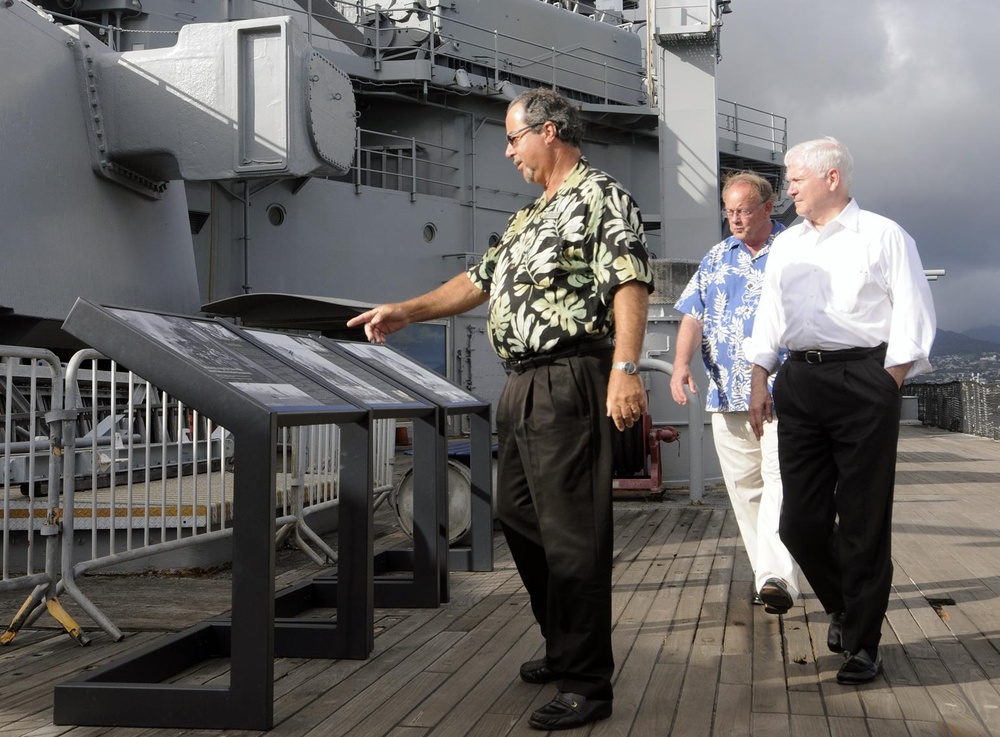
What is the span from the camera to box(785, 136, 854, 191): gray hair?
366 centimetres

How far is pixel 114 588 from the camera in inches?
221

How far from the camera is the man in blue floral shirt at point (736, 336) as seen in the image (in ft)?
15.2

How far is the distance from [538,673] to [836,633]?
111 cm

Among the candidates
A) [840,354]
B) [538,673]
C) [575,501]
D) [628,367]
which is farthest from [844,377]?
[538,673]

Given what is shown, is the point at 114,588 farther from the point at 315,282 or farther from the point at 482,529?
the point at 315,282

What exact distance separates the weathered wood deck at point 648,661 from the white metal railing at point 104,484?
0.27 meters

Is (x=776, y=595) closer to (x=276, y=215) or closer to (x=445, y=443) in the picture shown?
(x=445, y=443)

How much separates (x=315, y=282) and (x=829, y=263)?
15.0 meters

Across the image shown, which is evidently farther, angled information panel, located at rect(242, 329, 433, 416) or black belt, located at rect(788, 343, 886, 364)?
angled information panel, located at rect(242, 329, 433, 416)

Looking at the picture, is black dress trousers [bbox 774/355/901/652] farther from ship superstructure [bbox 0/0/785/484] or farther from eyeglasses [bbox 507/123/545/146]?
ship superstructure [bbox 0/0/785/484]

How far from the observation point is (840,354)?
3.58m

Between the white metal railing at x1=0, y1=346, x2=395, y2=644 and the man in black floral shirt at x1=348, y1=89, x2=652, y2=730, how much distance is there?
0.92 metres

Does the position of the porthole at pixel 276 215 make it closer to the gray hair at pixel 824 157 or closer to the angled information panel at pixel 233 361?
the angled information panel at pixel 233 361

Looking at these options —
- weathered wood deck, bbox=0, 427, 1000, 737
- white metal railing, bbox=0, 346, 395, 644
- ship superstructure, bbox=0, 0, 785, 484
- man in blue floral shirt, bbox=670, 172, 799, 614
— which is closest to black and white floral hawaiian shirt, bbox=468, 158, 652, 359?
white metal railing, bbox=0, 346, 395, 644
